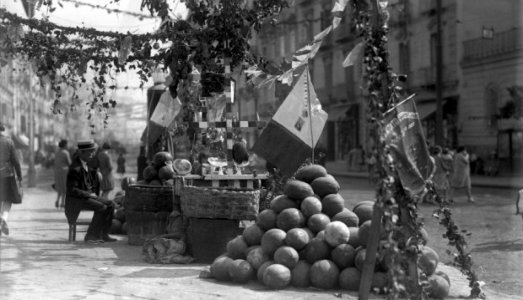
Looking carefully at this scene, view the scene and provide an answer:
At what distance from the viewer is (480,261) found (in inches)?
347

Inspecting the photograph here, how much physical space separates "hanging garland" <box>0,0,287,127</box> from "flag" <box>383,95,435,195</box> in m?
3.92

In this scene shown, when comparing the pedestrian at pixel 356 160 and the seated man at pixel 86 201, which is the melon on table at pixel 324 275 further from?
the pedestrian at pixel 356 160

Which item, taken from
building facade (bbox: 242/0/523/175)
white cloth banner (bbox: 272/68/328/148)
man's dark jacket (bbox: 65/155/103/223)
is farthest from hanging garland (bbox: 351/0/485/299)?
building facade (bbox: 242/0/523/175)

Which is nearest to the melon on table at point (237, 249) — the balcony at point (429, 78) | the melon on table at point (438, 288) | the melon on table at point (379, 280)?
the melon on table at point (379, 280)

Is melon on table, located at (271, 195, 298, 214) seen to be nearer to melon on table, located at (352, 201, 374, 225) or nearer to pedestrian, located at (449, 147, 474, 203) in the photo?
melon on table, located at (352, 201, 374, 225)

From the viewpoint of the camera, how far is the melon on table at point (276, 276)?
637 cm

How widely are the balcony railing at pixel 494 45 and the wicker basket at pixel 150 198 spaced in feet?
71.9

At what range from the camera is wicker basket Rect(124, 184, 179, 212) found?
374 inches

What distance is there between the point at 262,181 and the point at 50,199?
12617 mm

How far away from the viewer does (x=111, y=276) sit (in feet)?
22.9

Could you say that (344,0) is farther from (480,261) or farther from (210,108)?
(480,261)

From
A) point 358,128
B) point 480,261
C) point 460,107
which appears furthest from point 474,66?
point 480,261

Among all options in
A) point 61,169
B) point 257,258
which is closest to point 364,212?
point 257,258

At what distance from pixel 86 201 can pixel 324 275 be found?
15.5ft
